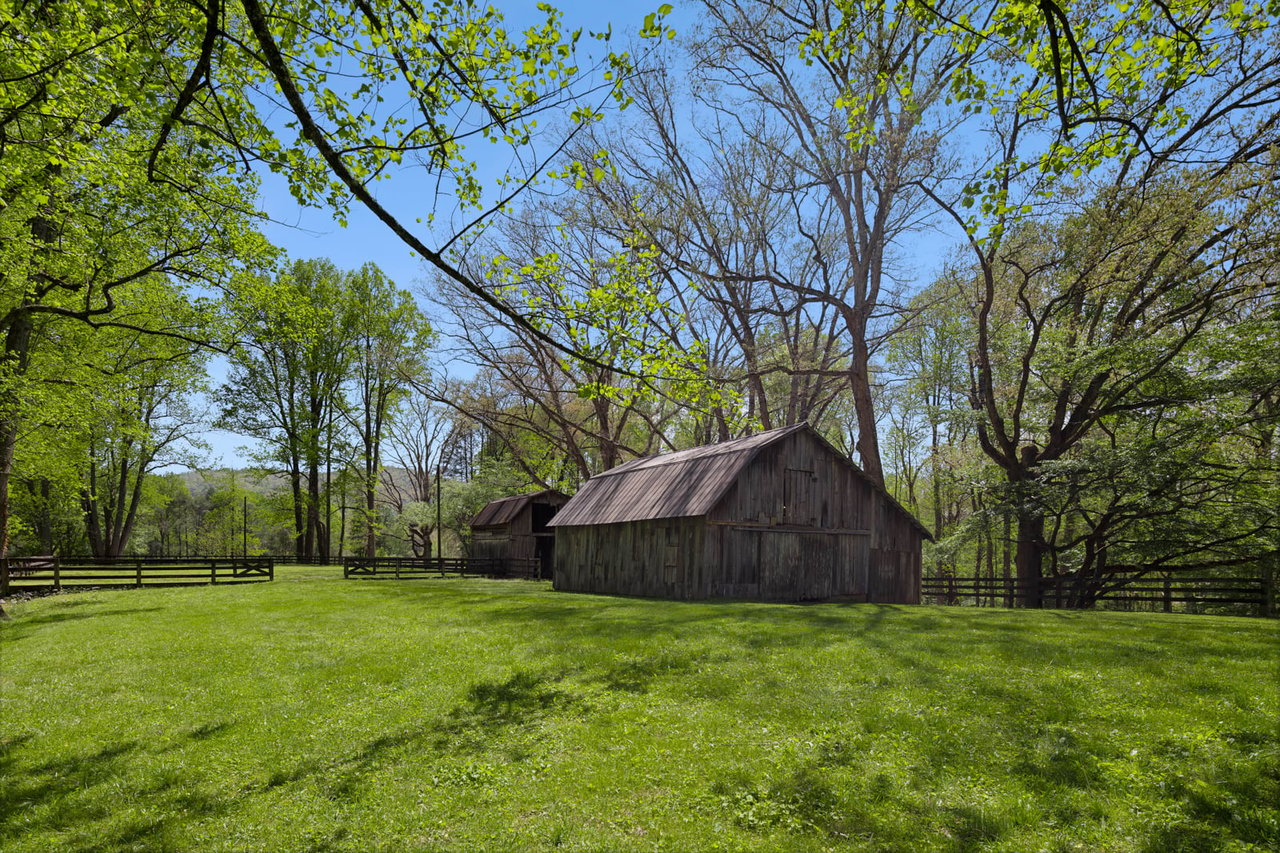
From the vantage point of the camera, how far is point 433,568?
135 ft

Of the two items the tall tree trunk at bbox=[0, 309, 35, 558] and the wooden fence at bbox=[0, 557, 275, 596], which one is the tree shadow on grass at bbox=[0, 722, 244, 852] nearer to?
the tall tree trunk at bbox=[0, 309, 35, 558]

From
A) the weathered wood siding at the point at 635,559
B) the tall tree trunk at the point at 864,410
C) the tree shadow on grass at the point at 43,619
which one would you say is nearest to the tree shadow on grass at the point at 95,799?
the tree shadow on grass at the point at 43,619

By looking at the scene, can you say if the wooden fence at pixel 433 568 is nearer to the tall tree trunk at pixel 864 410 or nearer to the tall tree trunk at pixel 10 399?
the tall tree trunk at pixel 10 399

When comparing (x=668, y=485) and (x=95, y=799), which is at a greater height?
(x=668, y=485)

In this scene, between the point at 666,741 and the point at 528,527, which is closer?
the point at 666,741

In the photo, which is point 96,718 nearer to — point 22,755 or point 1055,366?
point 22,755

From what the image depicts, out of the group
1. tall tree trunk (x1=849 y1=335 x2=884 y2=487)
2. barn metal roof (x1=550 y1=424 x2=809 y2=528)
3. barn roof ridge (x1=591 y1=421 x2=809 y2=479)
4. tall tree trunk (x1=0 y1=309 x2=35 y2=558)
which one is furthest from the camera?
tall tree trunk (x1=849 y1=335 x2=884 y2=487)

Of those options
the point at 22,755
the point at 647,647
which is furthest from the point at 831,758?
the point at 22,755

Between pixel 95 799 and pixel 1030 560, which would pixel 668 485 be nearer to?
pixel 1030 560

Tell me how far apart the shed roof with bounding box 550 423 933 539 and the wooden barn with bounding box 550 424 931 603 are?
67mm

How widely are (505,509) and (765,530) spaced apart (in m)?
25.4

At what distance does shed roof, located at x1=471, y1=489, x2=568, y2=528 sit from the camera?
139 feet

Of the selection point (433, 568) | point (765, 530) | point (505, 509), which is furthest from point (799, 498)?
point (433, 568)

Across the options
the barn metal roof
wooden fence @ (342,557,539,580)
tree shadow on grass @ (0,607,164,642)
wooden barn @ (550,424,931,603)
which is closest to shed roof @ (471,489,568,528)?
wooden fence @ (342,557,539,580)
